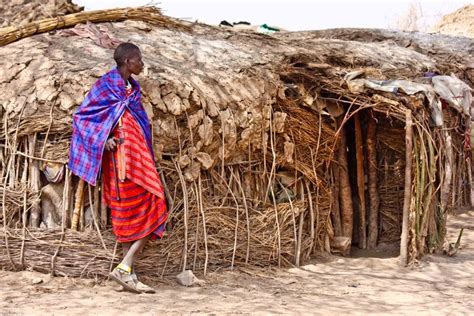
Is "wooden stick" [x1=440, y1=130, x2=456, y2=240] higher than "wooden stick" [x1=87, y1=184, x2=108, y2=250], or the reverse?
"wooden stick" [x1=440, y1=130, x2=456, y2=240]

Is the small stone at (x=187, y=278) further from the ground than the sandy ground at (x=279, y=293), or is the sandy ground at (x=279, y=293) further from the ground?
the small stone at (x=187, y=278)

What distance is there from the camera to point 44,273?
204 inches

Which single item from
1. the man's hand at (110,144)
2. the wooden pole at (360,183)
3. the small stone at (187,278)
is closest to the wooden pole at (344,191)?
the wooden pole at (360,183)

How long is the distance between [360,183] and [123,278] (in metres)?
3.58

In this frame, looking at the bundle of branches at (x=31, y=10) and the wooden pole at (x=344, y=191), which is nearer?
the bundle of branches at (x=31, y=10)

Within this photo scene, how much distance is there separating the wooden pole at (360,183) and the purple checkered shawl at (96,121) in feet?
10.5

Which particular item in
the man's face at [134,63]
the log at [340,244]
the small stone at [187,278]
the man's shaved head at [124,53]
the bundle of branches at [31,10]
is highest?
the bundle of branches at [31,10]

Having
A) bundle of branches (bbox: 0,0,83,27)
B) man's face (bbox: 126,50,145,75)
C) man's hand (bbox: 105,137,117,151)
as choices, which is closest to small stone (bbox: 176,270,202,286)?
man's hand (bbox: 105,137,117,151)

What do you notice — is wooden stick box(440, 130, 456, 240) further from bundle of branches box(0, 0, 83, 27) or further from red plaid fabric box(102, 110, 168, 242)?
bundle of branches box(0, 0, 83, 27)

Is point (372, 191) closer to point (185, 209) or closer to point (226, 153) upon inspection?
point (226, 153)

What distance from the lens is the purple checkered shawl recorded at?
497cm

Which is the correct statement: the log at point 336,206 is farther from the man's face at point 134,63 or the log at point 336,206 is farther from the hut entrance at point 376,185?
the man's face at point 134,63

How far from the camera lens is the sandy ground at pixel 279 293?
460 centimetres

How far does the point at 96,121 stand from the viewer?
16.4 ft
